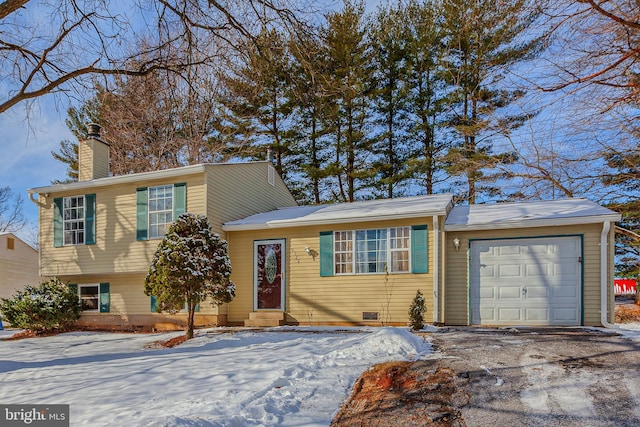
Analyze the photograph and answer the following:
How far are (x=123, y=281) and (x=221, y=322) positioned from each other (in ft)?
10.5

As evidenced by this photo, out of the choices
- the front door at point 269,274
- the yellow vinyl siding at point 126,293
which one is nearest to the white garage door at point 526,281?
the front door at point 269,274

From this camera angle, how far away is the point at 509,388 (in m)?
4.39

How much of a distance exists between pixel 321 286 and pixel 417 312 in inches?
102

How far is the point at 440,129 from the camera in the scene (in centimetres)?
1795

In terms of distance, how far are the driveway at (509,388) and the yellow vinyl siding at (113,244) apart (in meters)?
7.42

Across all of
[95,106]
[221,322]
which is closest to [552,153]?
[221,322]

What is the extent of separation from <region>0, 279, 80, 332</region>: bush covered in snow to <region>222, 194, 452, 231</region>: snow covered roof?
4.73 meters

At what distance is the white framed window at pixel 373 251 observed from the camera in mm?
9727

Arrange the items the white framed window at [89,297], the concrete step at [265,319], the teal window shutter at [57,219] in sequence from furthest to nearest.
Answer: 1. the teal window shutter at [57,219]
2. the white framed window at [89,297]
3. the concrete step at [265,319]

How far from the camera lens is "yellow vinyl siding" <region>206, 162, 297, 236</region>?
Result: 1083cm

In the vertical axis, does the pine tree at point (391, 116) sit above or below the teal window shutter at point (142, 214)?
above

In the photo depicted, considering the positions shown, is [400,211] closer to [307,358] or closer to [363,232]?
[363,232]

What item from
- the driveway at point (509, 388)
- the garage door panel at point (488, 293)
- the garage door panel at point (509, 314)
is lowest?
the garage door panel at point (509, 314)

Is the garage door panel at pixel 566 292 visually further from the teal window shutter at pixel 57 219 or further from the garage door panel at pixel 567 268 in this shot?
the teal window shutter at pixel 57 219
